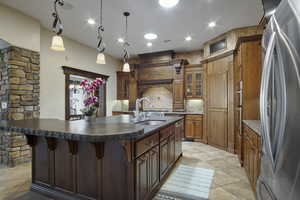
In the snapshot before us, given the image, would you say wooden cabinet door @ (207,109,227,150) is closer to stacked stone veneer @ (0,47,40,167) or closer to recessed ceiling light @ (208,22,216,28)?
recessed ceiling light @ (208,22,216,28)

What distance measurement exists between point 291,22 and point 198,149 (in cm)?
396

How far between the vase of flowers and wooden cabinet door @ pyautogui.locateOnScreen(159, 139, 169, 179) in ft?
3.83

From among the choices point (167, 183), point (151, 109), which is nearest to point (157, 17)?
point (167, 183)

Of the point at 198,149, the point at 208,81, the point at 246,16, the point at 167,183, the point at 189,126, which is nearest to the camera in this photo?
the point at 167,183

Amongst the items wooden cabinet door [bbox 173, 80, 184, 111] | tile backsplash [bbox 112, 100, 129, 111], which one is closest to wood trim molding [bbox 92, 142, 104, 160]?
wooden cabinet door [bbox 173, 80, 184, 111]

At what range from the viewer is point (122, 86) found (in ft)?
21.7

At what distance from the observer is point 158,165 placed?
7.33ft

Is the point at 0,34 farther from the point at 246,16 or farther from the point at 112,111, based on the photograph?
the point at 246,16

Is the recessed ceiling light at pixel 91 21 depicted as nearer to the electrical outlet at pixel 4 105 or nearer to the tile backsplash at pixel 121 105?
the electrical outlet at pixel 4 105

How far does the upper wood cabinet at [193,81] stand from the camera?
536 centimetres

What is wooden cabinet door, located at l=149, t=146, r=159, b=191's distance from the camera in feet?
6.49

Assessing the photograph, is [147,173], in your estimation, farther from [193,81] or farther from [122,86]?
[122,86]

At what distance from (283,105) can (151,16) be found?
315cm

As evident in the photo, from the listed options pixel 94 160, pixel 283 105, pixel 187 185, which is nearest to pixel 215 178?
pixel 187 185
